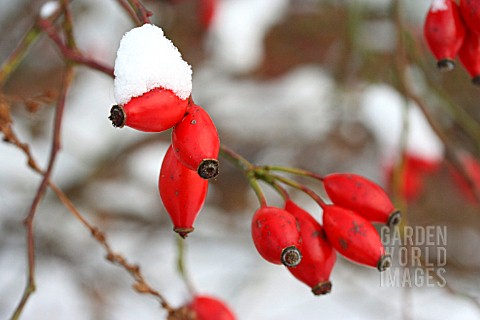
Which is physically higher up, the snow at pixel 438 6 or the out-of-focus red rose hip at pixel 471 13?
the snow at pixel 438 6

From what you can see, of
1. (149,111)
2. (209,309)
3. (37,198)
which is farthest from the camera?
(209,309)

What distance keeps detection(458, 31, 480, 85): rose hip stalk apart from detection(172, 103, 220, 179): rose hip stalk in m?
0.51

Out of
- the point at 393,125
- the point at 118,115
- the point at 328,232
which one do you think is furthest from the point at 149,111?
the point at 393,125

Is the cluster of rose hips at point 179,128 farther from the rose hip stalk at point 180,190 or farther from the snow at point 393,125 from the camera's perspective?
the snow at point 393,125

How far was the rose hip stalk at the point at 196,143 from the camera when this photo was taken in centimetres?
84

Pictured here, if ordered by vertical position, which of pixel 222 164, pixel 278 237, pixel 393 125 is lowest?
pixel 278 237

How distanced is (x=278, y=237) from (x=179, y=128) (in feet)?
0.75

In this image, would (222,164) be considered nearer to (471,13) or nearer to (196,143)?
(471,13)

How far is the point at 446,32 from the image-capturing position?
42.5 inches

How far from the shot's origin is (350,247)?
1.02m

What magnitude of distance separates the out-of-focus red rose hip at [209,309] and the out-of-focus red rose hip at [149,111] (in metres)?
0.67

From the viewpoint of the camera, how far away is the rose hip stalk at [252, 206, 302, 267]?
3.10ft

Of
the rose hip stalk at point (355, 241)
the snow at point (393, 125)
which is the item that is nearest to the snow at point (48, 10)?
the rose hip stalk at point (355, 241)

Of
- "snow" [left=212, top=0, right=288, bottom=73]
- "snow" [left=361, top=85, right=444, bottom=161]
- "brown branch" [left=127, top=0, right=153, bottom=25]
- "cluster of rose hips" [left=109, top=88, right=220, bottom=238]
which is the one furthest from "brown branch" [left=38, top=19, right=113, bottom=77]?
"snow" [left=212, top=0, right=288, bottom=73]
